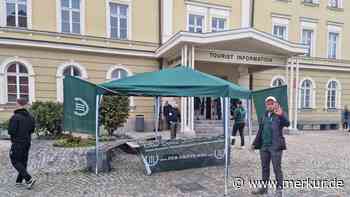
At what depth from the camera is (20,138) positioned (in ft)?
15.7

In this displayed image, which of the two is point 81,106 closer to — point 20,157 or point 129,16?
point 20,157

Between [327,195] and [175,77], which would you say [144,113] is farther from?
[327,195]

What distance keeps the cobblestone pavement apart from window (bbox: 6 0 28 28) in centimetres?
694

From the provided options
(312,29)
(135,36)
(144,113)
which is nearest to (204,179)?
(144,113)

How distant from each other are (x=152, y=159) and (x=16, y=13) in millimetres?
10909

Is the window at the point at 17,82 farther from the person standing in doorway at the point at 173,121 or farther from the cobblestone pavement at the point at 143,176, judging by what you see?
the person standing in doorway at the point at 173,121

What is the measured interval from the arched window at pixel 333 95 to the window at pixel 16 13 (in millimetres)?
20531

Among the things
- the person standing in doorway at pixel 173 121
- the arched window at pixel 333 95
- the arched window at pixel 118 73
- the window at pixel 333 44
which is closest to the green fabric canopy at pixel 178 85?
the person standing in doorway at pixel 173 121

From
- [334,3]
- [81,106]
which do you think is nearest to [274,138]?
[81,106]

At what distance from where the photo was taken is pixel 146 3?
14.6 metres

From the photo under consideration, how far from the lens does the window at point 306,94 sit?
18.3 meters

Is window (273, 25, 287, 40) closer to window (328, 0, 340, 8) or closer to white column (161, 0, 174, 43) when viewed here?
window (328, 0, 340, 8)

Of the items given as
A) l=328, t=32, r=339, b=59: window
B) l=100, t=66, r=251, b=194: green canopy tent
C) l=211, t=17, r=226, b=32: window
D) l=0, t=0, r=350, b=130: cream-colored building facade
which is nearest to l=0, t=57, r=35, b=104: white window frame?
l=0, t=0, r=350, b=130: cream-colored building facade

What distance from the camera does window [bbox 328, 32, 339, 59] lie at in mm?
19078
